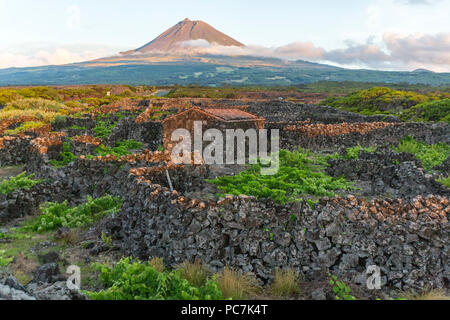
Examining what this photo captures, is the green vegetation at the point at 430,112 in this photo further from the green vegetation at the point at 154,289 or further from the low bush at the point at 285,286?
the green vegetation at the point at 154,289

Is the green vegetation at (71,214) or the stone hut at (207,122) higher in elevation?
the stone hut at (207,122)

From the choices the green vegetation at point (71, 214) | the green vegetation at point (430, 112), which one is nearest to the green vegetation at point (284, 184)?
the green vegetation at point (71, 214)

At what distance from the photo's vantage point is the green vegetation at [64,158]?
15945 mm

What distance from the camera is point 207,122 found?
896 inches

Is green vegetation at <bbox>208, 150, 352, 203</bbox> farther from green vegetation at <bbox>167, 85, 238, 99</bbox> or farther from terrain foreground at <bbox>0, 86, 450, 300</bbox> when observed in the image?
green vegetation at <bbox>167, 85, 238, 99</bbox>

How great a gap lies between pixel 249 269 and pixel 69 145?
15348 mm

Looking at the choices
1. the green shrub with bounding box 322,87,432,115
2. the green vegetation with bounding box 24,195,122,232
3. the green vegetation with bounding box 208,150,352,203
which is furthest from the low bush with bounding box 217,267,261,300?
the green shrub with bounding box 322,87,432,115

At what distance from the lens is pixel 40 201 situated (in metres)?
12.2

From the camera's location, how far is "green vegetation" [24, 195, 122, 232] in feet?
34.5

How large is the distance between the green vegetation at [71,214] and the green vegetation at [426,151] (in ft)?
46.8

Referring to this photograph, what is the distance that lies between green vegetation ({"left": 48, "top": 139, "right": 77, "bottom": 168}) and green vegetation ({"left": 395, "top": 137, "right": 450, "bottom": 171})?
692 inches
